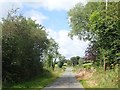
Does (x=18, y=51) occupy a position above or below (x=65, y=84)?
above

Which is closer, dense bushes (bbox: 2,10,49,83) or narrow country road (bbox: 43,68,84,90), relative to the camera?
narrow country road (bbox: 43,68,84,90)

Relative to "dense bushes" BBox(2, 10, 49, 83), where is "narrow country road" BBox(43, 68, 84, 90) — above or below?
below

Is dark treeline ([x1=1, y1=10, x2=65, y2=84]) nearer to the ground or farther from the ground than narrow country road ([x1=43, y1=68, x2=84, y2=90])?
farther from the ground

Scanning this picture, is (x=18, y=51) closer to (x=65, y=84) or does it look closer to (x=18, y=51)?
(x=18, y=51)

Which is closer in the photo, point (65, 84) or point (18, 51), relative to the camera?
point (18, 51)

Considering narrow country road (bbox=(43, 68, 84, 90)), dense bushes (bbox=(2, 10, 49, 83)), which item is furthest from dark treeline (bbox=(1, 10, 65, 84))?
narrow country road (bbox=(43, 68, 84, 90))

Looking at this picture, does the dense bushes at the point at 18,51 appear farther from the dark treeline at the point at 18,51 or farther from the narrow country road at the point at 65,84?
the narrow country road at the point at 65,84

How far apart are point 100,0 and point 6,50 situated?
11.2m

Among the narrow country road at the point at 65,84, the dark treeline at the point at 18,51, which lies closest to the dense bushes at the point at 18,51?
the dark treeline at the point at 18,51

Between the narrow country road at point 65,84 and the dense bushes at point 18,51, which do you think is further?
the dense bushes at point 18,51

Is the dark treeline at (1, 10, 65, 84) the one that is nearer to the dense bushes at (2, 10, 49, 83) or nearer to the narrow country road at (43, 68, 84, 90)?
the dense bushes at (2, 10, 49, 83)

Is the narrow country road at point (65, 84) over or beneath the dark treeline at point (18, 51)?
beneath

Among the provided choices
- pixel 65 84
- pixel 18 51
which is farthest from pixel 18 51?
pixel 65 84

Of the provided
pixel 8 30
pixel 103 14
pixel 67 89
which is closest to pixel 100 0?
pixel 103 14
